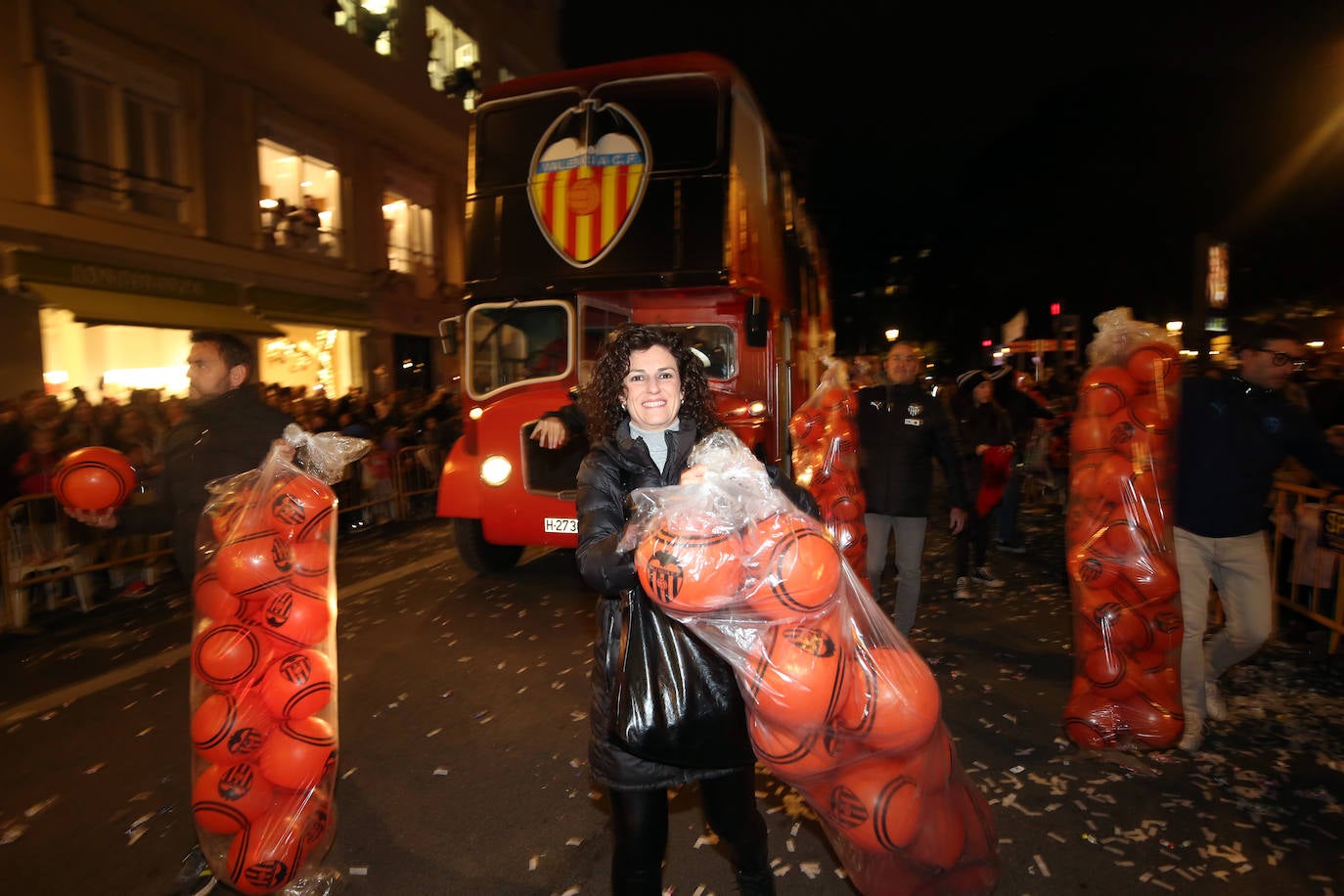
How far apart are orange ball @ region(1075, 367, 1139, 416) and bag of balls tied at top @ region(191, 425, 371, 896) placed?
11.7 ft

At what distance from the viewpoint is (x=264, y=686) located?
281cm

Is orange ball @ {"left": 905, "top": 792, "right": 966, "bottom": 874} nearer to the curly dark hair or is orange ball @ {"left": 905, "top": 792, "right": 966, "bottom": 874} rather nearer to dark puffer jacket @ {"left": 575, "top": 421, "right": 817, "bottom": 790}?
dark puffer jacket @ {"left": 575, "top": 421, "right": 817, "bottom": 790}

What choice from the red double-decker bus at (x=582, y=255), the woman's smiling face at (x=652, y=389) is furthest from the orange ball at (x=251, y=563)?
the red double-decker bus at (x=582, y=255)

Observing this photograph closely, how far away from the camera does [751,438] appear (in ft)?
22.9

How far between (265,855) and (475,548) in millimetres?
4715

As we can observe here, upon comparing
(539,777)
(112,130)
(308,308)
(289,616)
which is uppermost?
(112,130)

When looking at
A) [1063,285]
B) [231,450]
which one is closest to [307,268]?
[231,450]

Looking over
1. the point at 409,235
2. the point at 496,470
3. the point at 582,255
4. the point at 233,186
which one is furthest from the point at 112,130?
the point at 496,470

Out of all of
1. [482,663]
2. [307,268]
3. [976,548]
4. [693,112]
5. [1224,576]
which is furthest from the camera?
[307,268]

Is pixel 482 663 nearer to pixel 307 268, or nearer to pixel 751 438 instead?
pixel 751 438

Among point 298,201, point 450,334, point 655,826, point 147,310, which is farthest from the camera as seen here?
point 298,201

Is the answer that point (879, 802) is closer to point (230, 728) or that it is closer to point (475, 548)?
point (230, 728)

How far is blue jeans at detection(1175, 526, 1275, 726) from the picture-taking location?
379 cm

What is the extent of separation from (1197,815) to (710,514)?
2937 millimetres
